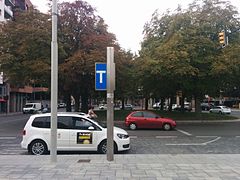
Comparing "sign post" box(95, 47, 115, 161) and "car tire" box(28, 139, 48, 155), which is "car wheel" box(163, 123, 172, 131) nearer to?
"car tire" box(28, 139, 48, 155)

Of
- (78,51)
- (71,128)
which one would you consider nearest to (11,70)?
(78,51)

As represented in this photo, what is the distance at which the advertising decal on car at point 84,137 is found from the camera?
1317 centimetres

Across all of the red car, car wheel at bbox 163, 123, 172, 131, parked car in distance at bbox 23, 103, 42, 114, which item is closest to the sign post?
the red car

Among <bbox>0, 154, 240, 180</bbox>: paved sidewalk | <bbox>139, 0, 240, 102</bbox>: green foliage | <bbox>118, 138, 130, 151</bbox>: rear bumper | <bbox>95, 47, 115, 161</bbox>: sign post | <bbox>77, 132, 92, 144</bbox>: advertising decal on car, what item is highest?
<bbox>139, 0, 240, 102</bbox>: green foliage

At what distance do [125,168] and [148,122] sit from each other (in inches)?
622

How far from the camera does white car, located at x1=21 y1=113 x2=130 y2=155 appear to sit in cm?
1314

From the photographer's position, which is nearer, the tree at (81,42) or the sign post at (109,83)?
the sign post at (109,83)

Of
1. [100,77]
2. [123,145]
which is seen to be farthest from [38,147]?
[100,77]

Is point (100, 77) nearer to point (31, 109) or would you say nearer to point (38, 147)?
point (38, 147)

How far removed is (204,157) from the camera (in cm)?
1174

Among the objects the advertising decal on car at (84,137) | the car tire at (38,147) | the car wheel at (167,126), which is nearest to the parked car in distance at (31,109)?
the car wheel at (167,126)

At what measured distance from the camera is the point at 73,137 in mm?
13117

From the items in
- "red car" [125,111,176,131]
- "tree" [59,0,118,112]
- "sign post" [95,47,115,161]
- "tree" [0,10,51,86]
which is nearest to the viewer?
A: "sign post" [95,47,115,161]

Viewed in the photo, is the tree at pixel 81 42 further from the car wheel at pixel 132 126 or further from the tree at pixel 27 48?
the car wheel at pixel 132 126
